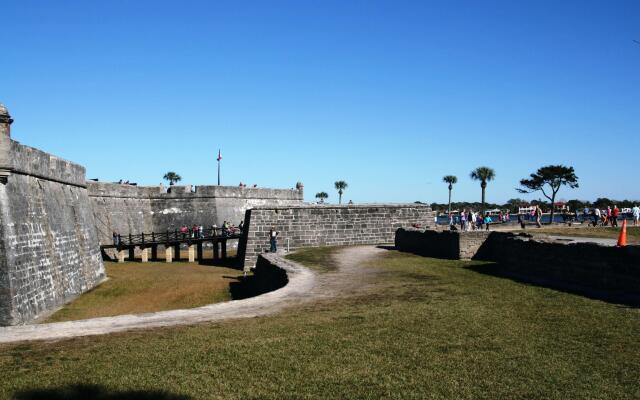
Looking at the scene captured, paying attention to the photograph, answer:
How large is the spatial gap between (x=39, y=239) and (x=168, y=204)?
2325cm

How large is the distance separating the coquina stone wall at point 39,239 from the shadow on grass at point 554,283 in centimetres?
1097

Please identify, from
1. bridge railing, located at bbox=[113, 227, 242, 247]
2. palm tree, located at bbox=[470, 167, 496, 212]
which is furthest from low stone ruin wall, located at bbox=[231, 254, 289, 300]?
palm tree, located at bbox=[470, 167, 496, 212]

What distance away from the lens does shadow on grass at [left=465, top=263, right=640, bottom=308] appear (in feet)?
30.2

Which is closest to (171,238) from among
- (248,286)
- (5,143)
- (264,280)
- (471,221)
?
(248,286)

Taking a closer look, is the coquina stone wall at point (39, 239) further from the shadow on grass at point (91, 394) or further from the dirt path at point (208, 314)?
the shadow on grass at point (91, 394)

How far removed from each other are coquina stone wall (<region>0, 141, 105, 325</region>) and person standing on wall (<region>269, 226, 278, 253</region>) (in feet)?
22.6

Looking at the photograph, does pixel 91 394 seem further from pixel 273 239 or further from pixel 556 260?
pixel 273 239

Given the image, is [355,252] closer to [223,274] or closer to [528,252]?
[223,274]

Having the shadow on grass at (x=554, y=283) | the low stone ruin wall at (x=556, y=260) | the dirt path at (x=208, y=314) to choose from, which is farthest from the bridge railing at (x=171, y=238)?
the shadow on grass at (x=554, y=283)

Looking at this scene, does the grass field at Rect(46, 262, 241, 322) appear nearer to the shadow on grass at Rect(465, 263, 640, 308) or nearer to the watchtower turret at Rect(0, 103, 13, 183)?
the watchtower turret at Rect(0, 103, 13, 183)

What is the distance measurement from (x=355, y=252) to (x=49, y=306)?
10.4m

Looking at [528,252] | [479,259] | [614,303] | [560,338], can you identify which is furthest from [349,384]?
[479,259]

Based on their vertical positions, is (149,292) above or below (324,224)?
below

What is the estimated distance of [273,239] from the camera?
2439 centimetres
